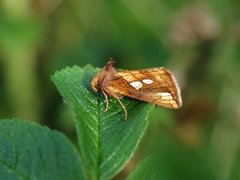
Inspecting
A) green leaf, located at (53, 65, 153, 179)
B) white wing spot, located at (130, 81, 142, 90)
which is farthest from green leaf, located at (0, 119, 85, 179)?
white wing spot, located at (130, 81, 142, 90)

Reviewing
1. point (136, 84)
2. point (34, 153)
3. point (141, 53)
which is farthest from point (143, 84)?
point (141, 53)

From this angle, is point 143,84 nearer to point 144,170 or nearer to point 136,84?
point 136,84

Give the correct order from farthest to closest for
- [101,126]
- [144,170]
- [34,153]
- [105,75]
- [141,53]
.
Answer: [141,53] → [105,75] → [101,126] → [34,153] → [144,170]

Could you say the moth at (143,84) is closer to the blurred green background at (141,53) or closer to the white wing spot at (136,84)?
the white wing spot at (136,84)

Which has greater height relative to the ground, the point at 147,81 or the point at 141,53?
the point at 147,81

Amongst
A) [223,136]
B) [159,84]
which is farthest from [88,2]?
[159,84]

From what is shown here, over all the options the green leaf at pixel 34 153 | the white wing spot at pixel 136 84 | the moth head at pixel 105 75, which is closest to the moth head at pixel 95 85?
the moth head at pixel 105 75

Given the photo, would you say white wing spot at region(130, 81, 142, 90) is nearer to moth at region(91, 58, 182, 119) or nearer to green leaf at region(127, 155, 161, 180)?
Result: moth at region(91, 58, 182, 119)
